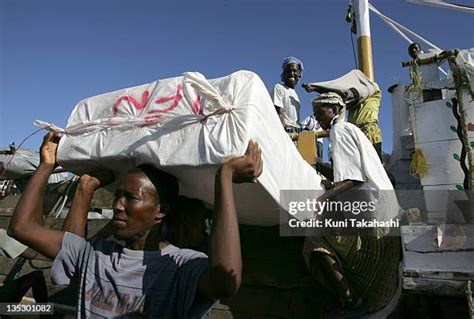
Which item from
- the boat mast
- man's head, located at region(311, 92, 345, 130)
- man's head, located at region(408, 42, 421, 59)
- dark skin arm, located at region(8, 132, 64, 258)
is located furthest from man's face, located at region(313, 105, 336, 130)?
man's head, located at region(408, 42, 421, 59)

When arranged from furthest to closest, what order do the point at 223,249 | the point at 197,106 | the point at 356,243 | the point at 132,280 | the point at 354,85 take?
the point at 354,85 → the point at 356,243 → the point at 197,106 → the point at 132,280 → the point at 223,249

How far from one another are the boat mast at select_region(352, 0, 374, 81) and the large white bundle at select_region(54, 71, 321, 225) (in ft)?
15.9

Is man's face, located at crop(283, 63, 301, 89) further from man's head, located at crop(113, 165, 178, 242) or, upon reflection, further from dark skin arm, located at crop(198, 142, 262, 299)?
dark skin arm, located at crop(198, 142, 262, 299)

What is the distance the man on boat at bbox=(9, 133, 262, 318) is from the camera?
1211mm

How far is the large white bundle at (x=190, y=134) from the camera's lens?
1.43 metres

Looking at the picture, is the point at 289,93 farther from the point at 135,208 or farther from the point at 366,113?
the point at 135,208

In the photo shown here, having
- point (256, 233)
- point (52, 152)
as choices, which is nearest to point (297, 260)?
point (256, 233)

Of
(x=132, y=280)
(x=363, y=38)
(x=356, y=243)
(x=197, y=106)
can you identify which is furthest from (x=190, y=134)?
(x=363, y=38)

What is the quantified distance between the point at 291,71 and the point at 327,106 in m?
1.90

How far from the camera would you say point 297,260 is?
7.78 ft

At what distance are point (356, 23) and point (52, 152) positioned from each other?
668cm

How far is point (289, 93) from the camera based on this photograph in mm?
4246

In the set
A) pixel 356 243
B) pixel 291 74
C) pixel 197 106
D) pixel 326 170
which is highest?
pixel 291 74

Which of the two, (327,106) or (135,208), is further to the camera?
(327,106)
